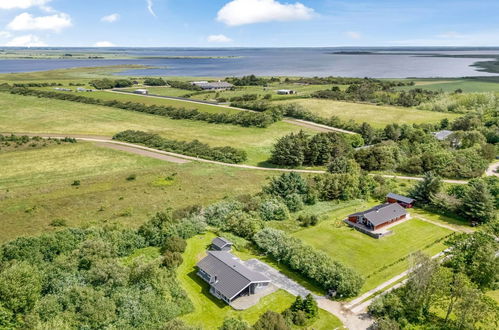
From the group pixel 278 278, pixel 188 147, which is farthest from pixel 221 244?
pixel 188 147

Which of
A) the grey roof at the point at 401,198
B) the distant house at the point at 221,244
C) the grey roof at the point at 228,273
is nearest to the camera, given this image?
the grey roof at the point at 228,273

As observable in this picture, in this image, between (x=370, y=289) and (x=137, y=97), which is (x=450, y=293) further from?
(x=137, y=97)

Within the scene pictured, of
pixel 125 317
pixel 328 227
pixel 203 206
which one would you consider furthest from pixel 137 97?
pixel 125 317

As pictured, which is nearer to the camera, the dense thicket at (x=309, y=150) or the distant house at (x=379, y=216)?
the distant house at (x=379, y=216)

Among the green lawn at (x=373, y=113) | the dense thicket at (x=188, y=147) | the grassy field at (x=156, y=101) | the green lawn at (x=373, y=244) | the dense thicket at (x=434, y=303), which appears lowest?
the green lawn at (x=373, y=244)

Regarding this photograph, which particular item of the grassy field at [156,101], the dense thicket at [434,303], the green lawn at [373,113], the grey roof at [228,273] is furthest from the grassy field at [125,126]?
the dense thicket at [434,303]

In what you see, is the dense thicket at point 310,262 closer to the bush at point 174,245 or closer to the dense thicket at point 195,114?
the bush at point 174,245
